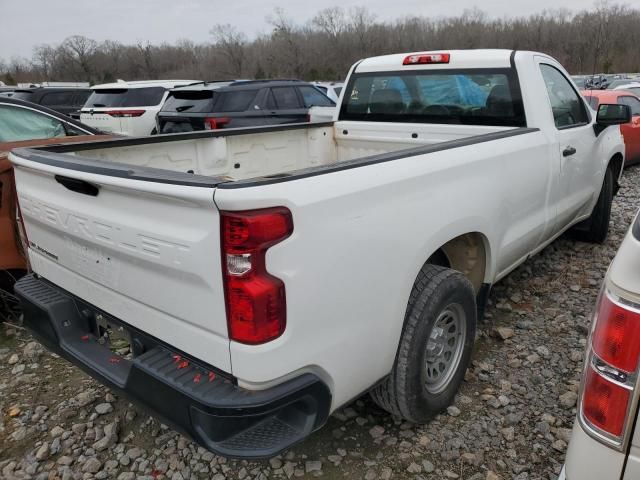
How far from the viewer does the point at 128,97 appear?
38.0 feet

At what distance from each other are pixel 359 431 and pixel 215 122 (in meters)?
6.93

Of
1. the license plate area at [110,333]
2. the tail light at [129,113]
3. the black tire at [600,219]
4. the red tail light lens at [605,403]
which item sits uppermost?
the red tail light lens at [605,403]

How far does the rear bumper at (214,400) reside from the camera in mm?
1789

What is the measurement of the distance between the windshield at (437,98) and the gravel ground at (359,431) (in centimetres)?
160

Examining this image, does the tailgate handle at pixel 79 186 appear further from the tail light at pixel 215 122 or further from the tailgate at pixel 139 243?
the tail light at pixel 215 122

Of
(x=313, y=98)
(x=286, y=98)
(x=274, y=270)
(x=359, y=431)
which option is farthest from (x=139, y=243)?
(x=313, y=98)

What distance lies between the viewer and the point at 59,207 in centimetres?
234

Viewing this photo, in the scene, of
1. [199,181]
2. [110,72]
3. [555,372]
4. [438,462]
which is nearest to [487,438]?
[438,462]

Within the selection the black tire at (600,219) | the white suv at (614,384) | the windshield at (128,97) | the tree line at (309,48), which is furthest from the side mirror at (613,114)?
the tree line at (309,48)

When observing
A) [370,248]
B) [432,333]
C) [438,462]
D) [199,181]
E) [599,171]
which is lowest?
[438,462]

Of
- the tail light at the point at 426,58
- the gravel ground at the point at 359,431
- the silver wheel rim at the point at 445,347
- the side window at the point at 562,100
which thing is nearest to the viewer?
the gravel ground at the point at 359,431

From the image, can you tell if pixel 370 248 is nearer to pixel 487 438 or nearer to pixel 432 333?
pixel 432 333

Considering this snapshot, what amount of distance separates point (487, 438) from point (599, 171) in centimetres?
306

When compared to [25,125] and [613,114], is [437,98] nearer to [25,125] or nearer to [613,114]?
[613,114]
